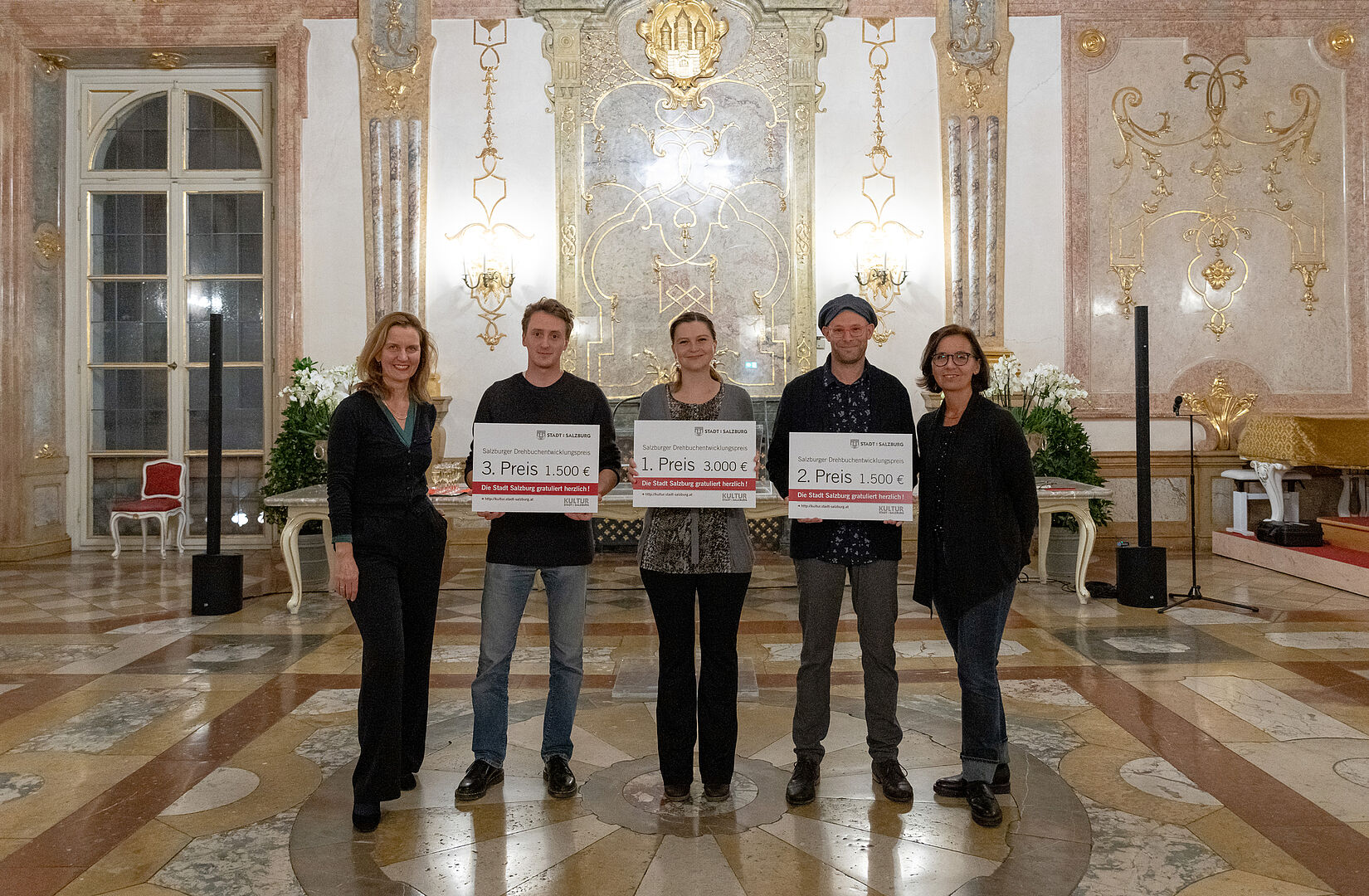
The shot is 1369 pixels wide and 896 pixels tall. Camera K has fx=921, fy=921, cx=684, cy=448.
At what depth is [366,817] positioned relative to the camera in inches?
107

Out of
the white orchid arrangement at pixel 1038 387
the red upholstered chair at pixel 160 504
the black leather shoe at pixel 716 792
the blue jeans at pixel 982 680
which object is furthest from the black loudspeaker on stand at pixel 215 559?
the white orchid arrangement at pixel 1038 387

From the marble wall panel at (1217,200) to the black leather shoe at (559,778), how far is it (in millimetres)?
6693

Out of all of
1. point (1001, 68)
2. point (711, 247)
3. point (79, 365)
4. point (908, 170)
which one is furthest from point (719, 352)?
point (79, 365)

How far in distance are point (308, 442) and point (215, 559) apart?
1.12 meters

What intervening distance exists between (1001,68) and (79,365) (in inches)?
356

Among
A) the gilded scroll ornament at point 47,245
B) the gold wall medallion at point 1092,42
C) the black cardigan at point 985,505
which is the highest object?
the gold wall medallion at point 1092,42

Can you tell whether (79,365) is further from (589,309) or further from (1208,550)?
(1208,550)

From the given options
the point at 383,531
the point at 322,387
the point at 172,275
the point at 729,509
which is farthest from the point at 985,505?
the point at 172,275

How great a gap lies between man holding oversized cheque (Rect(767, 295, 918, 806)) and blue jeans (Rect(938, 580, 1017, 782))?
0.22 meters

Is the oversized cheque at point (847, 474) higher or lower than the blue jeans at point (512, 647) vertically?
higher

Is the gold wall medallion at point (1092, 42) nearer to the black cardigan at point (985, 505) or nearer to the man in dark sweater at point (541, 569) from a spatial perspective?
the black cardigan at point (985, 505)

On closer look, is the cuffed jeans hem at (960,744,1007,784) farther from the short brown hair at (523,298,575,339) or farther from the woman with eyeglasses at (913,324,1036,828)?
the short brown hair at (523,298,575,339)

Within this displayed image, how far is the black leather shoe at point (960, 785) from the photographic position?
2.94 meters

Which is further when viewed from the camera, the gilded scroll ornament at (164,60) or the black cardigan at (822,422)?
the gilded scroll ornament at (164,60)
